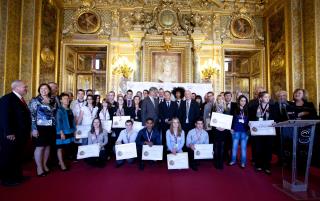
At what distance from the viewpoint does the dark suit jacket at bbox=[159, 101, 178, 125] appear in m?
6.07

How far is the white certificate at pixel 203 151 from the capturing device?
5.27 metres

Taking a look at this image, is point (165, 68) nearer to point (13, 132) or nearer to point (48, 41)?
point (48, 41)

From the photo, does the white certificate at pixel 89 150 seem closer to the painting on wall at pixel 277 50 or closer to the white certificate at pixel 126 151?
the white certificate at pixel 126 151

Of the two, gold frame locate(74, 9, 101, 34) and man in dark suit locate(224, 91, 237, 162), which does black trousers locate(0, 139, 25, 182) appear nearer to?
man in dark suit locate(224, 91, 237, 162)

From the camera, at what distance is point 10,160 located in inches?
161

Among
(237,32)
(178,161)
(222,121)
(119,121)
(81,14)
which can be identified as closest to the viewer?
(178,161)

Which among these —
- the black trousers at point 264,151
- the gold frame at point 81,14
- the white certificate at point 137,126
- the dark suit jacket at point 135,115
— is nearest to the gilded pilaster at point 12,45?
the gold frame at point 81,14

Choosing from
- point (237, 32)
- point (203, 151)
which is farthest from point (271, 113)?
point (237, 32)

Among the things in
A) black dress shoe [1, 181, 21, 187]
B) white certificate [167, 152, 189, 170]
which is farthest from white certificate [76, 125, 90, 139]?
white certificate [167, 152, 189, 170]

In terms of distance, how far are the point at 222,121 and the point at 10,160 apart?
13.6 ft

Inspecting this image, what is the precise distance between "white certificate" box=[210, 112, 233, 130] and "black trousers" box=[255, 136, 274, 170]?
0.68m

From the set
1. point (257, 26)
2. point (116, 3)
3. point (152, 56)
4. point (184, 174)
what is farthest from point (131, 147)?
point (257, 26)

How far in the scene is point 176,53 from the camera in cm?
1133

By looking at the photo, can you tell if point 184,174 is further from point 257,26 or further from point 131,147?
point 257,26
